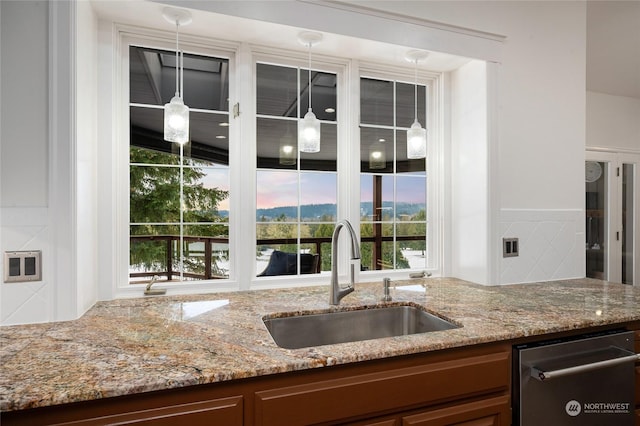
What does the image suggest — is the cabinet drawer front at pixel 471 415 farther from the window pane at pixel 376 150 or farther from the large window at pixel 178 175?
the window pane at pixel 376 150

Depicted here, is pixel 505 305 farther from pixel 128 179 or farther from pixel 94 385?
pixel 128 179

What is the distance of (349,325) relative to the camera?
67.2 inches

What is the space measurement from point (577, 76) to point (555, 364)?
6.21 feet

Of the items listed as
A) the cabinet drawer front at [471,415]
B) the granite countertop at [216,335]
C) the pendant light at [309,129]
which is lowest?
the cabinet drawer front at [471,415]

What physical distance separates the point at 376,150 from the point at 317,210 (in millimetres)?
537

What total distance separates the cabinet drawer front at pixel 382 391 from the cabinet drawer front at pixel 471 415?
0.04m

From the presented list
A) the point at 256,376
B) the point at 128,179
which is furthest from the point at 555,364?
the point at 128,179

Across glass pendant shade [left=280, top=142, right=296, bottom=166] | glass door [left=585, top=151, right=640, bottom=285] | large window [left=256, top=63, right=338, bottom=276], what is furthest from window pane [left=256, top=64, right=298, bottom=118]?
glass door [left=585, top=151, right=640, bottom=285]

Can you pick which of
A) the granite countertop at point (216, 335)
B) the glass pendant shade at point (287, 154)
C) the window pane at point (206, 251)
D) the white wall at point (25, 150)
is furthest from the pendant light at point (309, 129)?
the white wall at point (25, 150)

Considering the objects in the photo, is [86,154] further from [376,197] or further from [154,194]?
[376,197]

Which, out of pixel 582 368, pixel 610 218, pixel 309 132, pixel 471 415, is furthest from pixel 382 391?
pixel 610 218

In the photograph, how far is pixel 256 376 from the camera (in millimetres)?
1062

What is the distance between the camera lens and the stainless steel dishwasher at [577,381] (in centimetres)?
139

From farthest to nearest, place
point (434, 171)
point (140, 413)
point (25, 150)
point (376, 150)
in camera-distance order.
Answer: point (434, 171)
point (376, 150)
point (25, 150)
point (140, 413)
